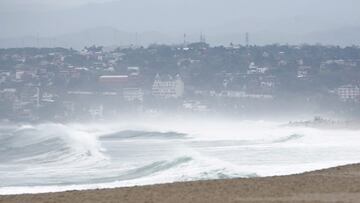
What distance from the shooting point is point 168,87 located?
3524 inches

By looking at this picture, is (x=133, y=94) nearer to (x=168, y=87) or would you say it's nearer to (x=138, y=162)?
(x=168, y=87)

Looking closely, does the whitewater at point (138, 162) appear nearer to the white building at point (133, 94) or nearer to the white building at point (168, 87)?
the white building at point (133, 94)

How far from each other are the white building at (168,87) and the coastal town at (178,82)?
0.06 meters

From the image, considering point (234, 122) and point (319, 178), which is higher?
point (319, 178)

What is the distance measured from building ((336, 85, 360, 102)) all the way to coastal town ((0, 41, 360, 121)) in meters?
0.09

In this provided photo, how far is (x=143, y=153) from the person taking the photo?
111ft

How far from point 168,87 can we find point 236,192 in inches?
2961

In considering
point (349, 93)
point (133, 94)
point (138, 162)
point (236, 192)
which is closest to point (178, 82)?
point (133, 94)

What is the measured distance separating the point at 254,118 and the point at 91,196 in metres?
67.4

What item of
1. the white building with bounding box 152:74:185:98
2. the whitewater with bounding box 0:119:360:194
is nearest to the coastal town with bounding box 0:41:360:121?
the white building with bounding box 152:74:185:98

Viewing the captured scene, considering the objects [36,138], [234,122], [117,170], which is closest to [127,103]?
[234,122]

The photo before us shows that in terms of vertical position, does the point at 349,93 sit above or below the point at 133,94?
below

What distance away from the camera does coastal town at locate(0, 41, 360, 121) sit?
83250 millimetres

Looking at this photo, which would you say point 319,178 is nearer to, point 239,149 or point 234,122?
point 239,149
